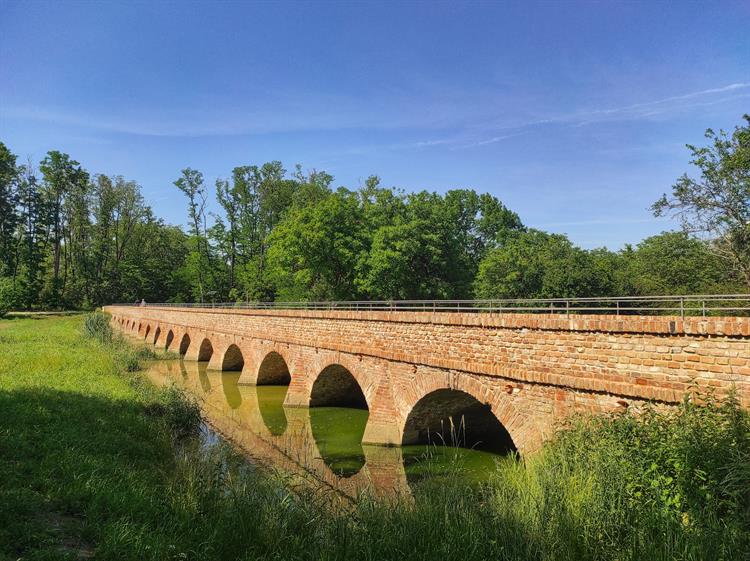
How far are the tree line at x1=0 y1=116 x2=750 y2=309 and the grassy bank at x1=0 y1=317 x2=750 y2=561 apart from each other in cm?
2257

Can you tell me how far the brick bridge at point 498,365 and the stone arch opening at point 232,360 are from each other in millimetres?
8387

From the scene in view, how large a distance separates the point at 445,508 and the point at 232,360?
24011 millimetres

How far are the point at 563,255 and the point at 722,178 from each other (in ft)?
35.9

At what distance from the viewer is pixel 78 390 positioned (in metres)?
13.0

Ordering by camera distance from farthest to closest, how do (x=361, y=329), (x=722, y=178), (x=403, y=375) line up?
(x=722, y=178) → (x=361, y=329) → (x=403, y=375)

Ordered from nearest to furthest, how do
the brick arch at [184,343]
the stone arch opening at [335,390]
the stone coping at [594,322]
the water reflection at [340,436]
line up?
the stone coping at [594,322]
the water reflection at [340,436]
the stone arch opening at [335,390]
the brick arch at [184,343]

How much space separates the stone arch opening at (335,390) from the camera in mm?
17281

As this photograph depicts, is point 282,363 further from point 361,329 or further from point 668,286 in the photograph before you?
point 668,286

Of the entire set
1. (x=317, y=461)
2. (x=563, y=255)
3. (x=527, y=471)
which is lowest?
(x=317, y=461)

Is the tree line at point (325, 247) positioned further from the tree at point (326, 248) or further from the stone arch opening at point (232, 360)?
the stone arch opening at point (232, 360)

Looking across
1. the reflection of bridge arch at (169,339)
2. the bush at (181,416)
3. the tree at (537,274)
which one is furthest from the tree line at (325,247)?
the bush at (181,416)

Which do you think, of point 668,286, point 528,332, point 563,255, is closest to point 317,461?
point 528,332

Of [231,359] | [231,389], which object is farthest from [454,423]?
[231,359]

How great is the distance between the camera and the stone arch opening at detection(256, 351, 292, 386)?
21969 mm
